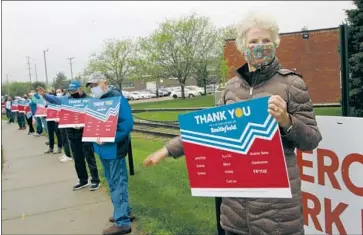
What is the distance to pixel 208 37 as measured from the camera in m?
54.3

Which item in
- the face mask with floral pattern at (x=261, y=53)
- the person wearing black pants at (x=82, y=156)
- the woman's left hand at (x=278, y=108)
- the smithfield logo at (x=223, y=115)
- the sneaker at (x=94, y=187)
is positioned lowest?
the sneaker at (x=94, y=187)

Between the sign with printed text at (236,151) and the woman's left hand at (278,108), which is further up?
the woman's left hand at (278,108)

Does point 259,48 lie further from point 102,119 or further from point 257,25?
point 102,119

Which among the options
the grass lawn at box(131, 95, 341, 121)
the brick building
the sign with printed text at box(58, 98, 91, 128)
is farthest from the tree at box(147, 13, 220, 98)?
the sign with printed text at box(58, 98, 91, 128)

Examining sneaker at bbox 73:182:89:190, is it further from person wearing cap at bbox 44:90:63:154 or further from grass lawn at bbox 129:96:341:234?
person wearing cap at bbox 44:90:63:154

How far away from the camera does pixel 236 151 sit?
238cm

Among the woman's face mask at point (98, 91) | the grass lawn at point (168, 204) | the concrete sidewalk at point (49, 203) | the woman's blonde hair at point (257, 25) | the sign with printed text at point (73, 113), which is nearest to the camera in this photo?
the woman's blonde hair at point (257, 25)

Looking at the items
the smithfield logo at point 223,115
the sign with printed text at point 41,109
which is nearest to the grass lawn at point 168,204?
the smithfield logo at point 223,115

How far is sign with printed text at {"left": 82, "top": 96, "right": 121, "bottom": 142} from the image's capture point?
199 inches

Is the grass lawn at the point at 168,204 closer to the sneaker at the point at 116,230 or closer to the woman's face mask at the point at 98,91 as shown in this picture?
the sneaker at the point at 116,230

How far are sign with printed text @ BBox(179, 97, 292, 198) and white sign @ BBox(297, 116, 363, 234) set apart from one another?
93 cm

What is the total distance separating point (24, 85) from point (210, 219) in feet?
339

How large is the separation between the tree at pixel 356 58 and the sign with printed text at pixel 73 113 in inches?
372

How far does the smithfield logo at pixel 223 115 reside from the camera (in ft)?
7.52
